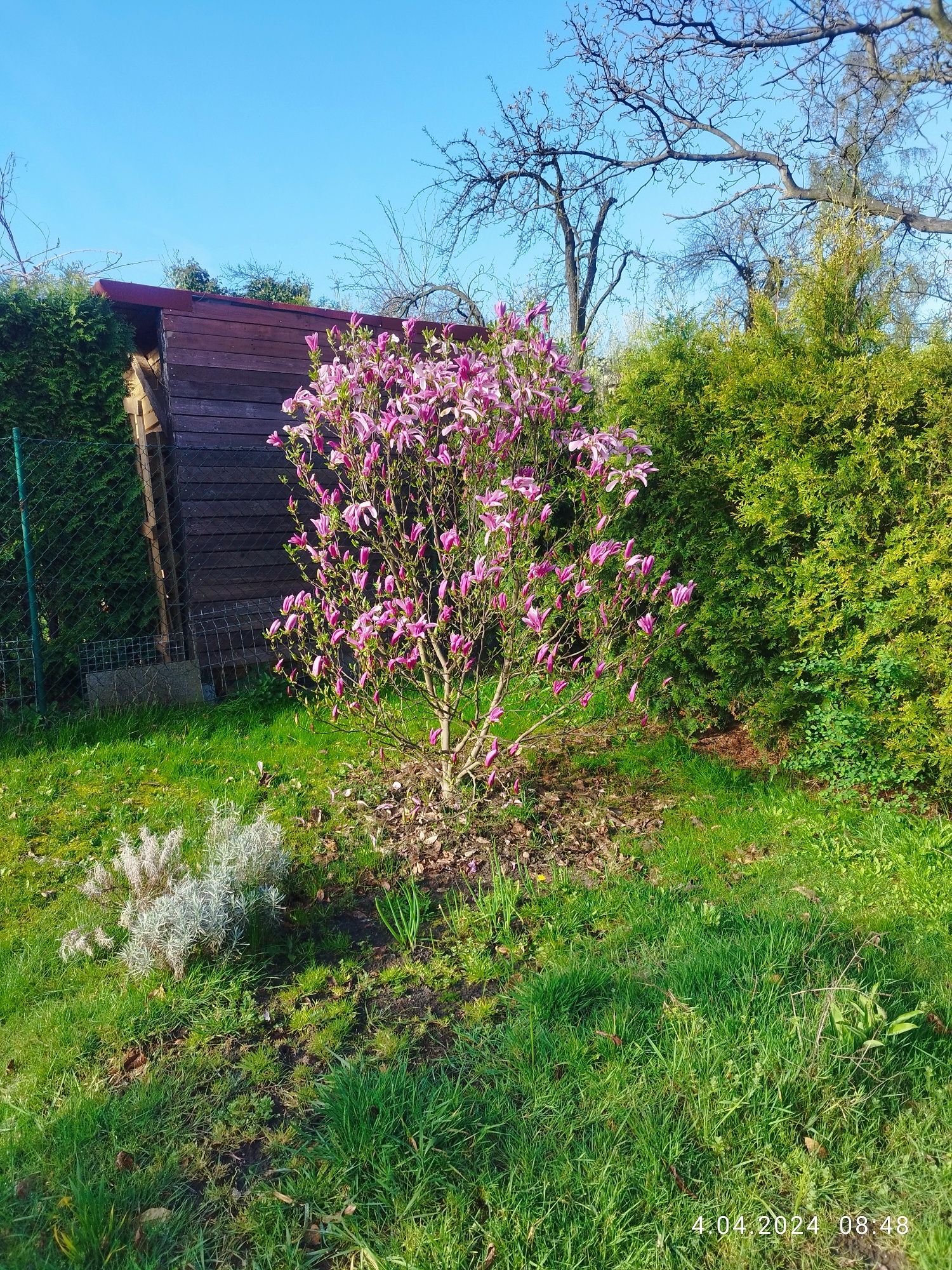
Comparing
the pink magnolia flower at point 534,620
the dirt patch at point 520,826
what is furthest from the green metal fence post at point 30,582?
the pink magnolia flower at point 534,620

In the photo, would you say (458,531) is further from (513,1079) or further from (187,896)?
(513,1079)

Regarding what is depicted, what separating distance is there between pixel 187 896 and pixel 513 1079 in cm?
125

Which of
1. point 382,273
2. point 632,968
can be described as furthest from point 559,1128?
point 382,273

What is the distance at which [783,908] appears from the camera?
304 cm

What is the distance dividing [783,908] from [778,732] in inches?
69.8

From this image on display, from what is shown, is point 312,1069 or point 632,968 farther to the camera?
point 632,968

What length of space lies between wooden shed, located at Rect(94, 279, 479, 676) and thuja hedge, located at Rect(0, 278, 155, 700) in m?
0.24

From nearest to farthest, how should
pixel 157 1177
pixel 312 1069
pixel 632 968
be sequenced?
1. pixel 157 1177
2. pixel 312 1069
3. pixel 632 968

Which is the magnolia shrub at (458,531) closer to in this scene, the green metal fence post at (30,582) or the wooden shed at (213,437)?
the green metal fence post at (30,582)

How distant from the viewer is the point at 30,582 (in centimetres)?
555

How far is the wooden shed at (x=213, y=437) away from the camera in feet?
21.4

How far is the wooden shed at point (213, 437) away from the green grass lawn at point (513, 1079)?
11.5 feet

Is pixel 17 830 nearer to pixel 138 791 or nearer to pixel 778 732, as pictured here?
pixel 138 791

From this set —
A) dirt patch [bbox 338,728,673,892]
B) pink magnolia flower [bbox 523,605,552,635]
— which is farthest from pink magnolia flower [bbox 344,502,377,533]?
dirt patch [bbox 338,728,673,892]
